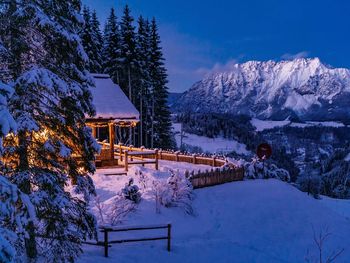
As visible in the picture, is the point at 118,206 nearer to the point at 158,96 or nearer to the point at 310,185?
the point at 158,96

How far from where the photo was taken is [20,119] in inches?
300

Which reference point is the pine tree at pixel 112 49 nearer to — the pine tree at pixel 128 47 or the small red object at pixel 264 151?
the pine tree at pixel 128 47

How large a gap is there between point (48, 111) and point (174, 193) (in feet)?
30.9

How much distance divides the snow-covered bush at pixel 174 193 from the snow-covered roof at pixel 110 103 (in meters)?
6.38

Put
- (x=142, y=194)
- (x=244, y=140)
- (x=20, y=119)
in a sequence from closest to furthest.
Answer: (x=20, y=119) → (x=142, y=194) → (x=244, y=140)

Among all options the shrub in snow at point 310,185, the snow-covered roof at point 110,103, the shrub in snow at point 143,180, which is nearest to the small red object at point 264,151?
the shrub in snow at point 310,185

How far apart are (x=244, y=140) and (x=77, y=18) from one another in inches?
5813

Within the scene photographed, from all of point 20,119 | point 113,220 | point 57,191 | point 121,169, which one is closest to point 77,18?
point 20,119

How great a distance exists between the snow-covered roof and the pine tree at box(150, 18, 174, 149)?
15.8 meters

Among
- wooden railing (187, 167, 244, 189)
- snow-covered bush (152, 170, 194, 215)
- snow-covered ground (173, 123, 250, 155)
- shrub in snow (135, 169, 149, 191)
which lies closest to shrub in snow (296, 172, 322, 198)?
wooden railing (187, 167, 244, 189)

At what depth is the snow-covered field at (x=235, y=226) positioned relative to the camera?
535 inches

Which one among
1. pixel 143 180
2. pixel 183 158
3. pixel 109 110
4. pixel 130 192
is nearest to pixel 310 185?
pixel 183 158

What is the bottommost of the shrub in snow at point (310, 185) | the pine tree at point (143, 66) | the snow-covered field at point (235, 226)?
the shrub in snow at point (310, 185)

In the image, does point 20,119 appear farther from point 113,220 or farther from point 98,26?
point 98,26
